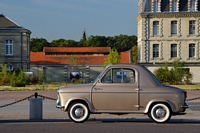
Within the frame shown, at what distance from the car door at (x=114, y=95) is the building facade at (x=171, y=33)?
50.3m

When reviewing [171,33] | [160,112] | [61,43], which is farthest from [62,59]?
[160,112]

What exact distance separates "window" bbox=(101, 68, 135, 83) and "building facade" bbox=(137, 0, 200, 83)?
49.9m

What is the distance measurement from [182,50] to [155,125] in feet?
172

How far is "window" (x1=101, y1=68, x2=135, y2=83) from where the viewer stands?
51.2 ft

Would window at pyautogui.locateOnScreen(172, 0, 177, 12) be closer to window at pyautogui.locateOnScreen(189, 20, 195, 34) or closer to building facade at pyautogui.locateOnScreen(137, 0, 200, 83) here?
building facade at pyautogui.locateOnScreen(137, 0, 200, 83)

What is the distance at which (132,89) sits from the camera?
15414 mm

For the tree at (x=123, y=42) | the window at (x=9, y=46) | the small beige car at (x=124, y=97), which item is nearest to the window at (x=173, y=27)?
the window at (x=9, y=46)

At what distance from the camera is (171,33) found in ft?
218

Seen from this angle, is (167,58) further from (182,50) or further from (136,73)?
(136,73)

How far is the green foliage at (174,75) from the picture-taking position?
5953cm

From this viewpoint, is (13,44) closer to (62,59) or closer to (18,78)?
(18,78)

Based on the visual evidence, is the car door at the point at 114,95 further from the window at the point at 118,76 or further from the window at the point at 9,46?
the window at the point at 9,46

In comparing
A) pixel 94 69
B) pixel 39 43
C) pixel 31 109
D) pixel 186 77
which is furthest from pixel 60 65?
pixel 31 109

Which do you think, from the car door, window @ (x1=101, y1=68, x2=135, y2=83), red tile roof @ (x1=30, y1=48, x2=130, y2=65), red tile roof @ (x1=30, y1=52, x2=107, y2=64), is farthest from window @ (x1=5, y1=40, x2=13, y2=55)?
the car door
